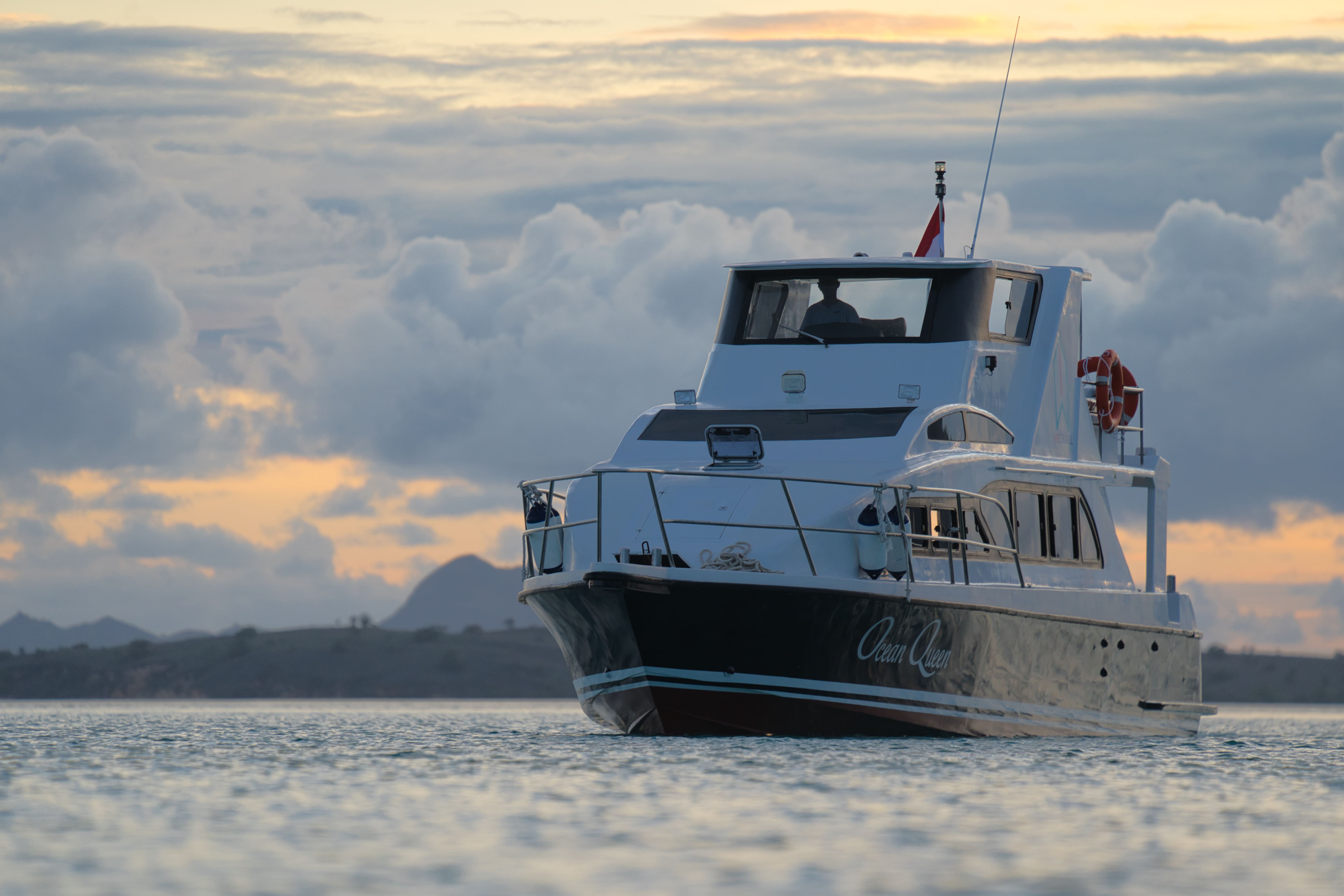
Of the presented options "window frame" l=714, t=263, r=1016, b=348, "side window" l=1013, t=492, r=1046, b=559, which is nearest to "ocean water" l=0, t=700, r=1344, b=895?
"side window" l=1013, t=492, r=1046, b=559

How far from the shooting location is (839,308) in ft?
74.4

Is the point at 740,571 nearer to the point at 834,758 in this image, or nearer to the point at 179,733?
the point at 834,758

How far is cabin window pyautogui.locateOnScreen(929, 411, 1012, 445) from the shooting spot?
67.4ft

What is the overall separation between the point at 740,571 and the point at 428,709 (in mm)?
29545

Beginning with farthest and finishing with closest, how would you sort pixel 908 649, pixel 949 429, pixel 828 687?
1. pixel 949 429
2. pixel 908 649
3. pixel 828 687

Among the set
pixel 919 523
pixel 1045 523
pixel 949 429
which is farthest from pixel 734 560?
pixel 1045 523

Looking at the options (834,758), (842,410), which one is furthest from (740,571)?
(842,410)

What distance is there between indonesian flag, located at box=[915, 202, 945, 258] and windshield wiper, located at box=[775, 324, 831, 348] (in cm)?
266

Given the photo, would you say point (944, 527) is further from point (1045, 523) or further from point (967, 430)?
point (1045, 523)

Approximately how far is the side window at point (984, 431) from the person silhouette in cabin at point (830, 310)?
2.14 metres

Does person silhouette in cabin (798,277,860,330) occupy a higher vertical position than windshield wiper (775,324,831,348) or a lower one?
higher

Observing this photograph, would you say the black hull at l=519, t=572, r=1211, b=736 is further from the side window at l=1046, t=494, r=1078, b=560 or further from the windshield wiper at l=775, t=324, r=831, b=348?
the windshield wiper at l=775, t=324, r=831, b=348

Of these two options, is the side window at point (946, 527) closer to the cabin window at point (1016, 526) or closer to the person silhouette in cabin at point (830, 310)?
the cabin window at point (1016, 526)

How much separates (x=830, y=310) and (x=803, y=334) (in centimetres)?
56
